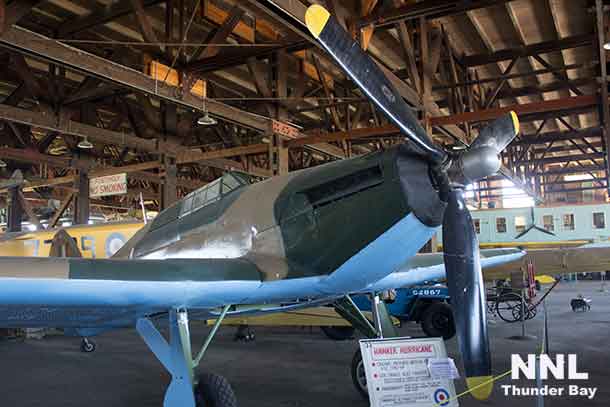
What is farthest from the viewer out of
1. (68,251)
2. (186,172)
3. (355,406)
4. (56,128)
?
(186,172)

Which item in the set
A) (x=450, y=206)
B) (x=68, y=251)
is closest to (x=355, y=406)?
(x=450, y=206)

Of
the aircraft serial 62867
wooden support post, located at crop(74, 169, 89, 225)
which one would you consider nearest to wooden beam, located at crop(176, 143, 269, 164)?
wooden support post, located at crop(74, 169, 89, 225)

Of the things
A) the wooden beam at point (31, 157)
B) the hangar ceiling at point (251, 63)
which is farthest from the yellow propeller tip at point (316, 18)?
Result: the wooden beam at point (31, 157)

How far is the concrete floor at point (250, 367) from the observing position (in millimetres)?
→ 5188

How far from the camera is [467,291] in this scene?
3693mm

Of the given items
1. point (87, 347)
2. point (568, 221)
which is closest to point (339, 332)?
point (87, 347)

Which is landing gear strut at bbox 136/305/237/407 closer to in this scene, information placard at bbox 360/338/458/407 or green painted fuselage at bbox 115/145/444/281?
green painted fuselage at bbox 115/145/444/281

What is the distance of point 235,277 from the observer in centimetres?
370

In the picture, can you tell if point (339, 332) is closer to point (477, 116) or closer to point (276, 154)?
point (276, 154)

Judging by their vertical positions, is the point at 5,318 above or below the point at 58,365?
above

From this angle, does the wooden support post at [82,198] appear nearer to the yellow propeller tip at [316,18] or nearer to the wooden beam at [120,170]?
the wooden beam at [120,170]

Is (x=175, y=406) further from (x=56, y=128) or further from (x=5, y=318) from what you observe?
(x=56, y=128)

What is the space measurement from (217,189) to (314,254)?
1.49 m

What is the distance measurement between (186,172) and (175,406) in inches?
781
